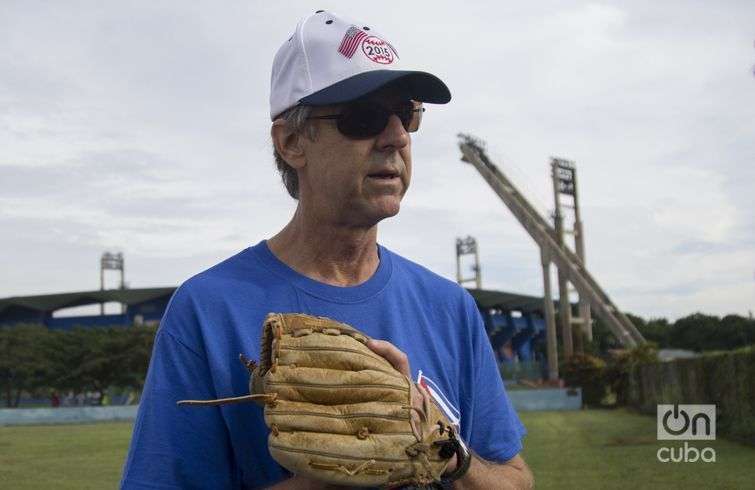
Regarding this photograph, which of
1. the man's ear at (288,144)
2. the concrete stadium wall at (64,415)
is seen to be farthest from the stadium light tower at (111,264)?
the man's ear at (288,144)

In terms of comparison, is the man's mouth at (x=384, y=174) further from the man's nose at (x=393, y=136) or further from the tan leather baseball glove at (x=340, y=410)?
the tan leather baseball glove at (x=340, y=410)

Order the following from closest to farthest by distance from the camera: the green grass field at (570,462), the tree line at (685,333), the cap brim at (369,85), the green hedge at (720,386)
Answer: the cap brim at (369,85) → the green grass field at (570,462) → the green hedge at (720,386) → the tree line at (685,333)

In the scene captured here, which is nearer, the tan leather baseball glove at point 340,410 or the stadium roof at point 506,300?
the tan leather baseball glove at point 340,410

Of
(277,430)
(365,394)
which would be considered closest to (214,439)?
(277,430)

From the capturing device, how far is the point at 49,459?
17094 millimetres

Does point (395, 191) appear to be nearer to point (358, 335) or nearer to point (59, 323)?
point (358, 335)

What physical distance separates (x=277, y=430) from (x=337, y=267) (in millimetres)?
603

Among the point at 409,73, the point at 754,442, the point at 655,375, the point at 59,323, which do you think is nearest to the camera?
the point at 409,73

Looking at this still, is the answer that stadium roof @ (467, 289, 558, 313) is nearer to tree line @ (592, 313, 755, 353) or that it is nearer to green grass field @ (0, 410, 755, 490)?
tree line @ (592, 313, 755, 353)

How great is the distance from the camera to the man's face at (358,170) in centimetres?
242

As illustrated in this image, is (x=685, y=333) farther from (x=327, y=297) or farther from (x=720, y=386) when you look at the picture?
(x=327, y=297)

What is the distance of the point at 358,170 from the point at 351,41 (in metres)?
0.34

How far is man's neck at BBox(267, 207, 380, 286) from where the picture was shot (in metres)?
2.48

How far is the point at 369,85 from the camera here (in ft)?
7.70
